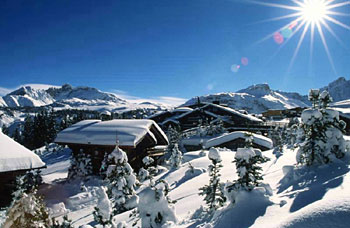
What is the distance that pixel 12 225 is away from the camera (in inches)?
150

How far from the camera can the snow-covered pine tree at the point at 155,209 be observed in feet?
12.6

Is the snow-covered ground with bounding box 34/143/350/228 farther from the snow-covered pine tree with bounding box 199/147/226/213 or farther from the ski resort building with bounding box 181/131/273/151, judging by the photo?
the ski resort building with bounding box 181/131/273/151

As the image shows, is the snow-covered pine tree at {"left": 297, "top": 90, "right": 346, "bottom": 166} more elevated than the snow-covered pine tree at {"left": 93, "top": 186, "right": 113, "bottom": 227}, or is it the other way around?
the snow-covered pine tree at {"left": 297, "top": 90, "right": 346, "bottom": 166}

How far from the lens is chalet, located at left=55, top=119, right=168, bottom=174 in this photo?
1131 cm

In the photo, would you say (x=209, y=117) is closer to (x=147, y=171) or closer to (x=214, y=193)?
(x=147, y=171)

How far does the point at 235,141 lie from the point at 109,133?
1353 cm

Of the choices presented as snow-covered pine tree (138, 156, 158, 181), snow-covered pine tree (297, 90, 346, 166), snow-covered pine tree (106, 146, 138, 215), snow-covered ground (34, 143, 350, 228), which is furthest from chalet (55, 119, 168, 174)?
snow-covered pine tree (297, 90, 346, 166)

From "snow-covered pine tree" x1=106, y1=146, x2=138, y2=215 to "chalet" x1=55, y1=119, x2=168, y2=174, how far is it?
13.3 feet

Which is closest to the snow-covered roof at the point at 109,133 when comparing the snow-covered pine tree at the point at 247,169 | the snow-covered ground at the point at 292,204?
the snow-covered ground at the point at 292,204

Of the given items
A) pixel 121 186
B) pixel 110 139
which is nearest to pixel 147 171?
pixel 121 186

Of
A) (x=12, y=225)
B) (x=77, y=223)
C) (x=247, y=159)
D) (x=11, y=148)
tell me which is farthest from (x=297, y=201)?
(x=11, y=148)

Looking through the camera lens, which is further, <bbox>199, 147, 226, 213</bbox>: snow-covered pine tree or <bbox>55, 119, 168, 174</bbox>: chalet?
<bbox>55, 119, 168, 174</bbox>: chalet

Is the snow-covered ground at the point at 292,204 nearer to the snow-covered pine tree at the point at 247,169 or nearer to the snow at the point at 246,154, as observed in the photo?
the snow-covered pine tree at the point at 247,169

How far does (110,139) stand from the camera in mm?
11453
